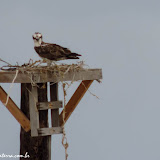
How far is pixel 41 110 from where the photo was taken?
8.68 meters

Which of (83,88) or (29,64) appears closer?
(29,64)

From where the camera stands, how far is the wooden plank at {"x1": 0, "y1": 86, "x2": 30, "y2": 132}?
8.51 meters

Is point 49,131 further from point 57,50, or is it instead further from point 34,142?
point 57,50

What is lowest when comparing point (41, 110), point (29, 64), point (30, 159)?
point (30, 159)

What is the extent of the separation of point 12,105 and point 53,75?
0.71 meters

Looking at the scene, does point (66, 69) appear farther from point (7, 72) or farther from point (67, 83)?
point (7, 72)

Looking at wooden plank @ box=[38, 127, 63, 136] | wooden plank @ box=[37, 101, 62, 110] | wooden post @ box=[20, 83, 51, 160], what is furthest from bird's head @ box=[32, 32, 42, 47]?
wooden plank @ box=[38, 127, 63, 136]

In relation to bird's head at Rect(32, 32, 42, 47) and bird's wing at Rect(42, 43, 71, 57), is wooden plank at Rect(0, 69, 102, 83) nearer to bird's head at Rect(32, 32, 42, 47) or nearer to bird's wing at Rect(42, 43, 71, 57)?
bird's wing at Rect(42, 43, 71, 57)

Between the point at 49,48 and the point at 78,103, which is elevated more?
the point at 49,48

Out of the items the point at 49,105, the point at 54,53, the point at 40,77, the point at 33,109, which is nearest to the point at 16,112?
the point at 33,109

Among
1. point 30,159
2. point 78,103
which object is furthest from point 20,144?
point 78,103

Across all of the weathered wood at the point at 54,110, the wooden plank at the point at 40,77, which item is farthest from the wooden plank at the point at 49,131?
the wooden plank at the point at 40,77

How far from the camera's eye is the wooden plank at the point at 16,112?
8.51 meters

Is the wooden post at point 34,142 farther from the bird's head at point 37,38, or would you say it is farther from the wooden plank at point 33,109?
the bird's head at point 37,38
